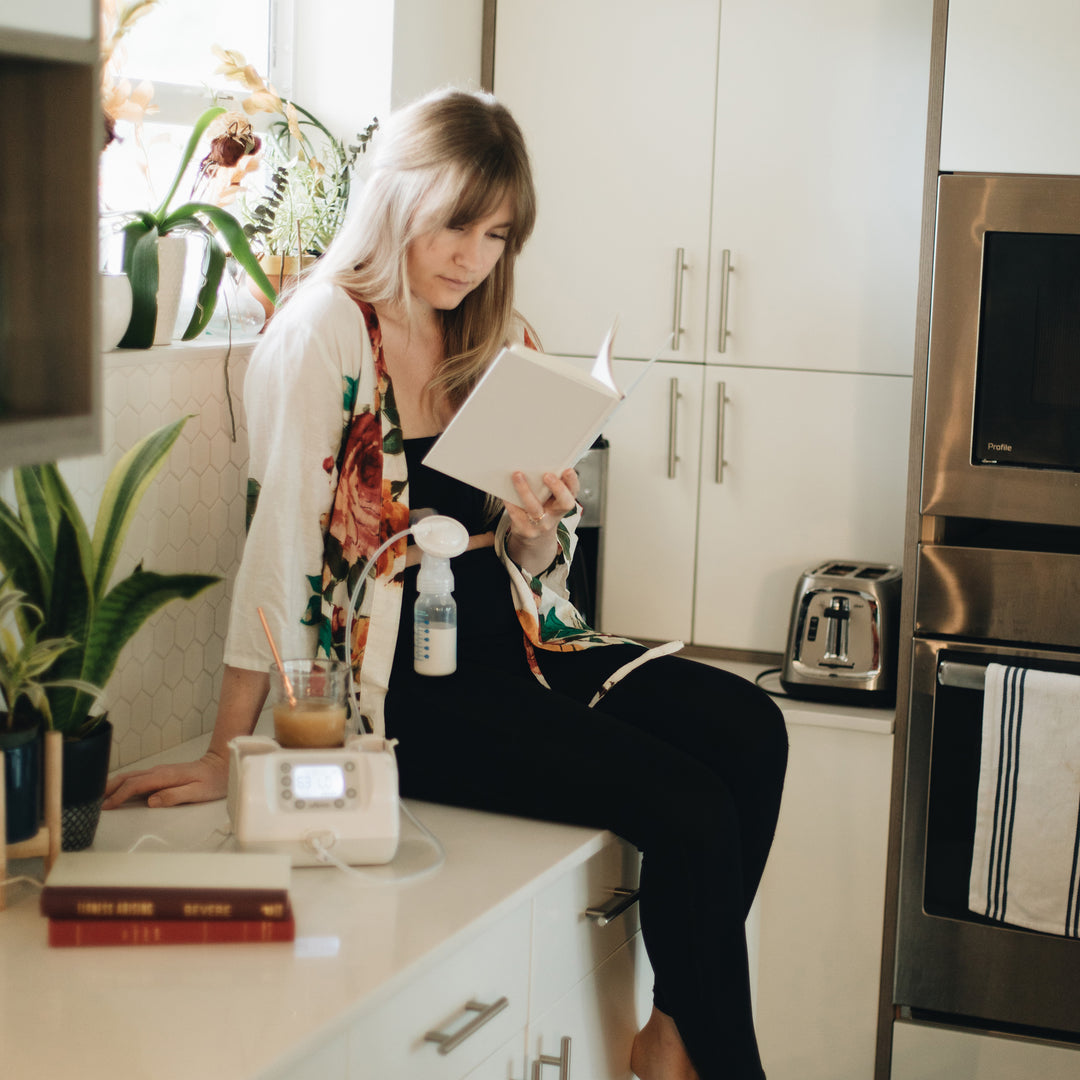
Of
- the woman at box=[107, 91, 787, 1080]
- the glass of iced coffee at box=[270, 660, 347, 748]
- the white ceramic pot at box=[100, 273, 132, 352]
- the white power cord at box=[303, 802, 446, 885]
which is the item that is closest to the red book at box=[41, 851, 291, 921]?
the white power cord at box=[303, 802, 446, 885]

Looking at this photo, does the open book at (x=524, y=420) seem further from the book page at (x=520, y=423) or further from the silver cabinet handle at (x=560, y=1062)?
the silver cabinet handle at (x=560, y=1062)

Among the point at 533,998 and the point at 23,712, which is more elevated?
the point at 23,712

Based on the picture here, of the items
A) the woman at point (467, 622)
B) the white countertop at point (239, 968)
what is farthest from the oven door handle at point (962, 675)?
the white countertop at point (239, 968)

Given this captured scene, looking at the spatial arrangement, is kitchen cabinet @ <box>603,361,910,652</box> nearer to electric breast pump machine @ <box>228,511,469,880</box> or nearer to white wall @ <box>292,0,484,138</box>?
white wall @ <box>292,0,484,138</box>

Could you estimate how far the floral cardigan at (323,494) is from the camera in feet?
5.37

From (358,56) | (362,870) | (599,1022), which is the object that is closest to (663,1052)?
(599,1022)

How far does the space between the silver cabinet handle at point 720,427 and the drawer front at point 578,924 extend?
1.03 metres

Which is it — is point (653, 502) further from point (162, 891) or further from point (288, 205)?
point (162, 891)

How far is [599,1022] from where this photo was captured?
1.66 meters

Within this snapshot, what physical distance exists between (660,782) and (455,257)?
0.71 metres

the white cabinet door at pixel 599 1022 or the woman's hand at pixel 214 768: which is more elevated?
the woman's hand at pixel 214 768

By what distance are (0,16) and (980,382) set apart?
64.1 inches

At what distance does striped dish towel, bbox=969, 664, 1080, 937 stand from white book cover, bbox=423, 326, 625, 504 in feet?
3.05

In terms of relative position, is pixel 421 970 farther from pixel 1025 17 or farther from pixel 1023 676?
pixel 1025 17
